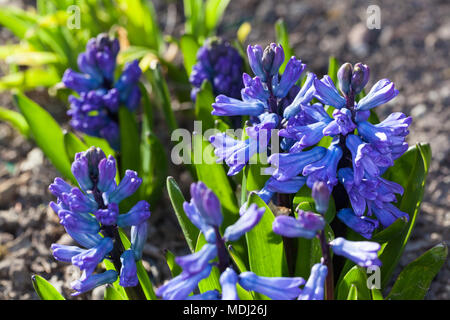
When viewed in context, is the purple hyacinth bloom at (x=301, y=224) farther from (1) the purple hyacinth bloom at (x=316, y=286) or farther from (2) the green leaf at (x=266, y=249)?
(2) the green leaf at (x=266, y=249)

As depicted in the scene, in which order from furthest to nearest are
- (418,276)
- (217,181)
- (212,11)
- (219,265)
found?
(212,11)
(217,181)
(418,276)
(219,265)

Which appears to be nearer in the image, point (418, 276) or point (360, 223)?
point (360, 223)

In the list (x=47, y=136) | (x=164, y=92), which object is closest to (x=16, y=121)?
(x=47, y=136)

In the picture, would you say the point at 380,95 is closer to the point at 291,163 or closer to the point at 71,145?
the point at 291,163

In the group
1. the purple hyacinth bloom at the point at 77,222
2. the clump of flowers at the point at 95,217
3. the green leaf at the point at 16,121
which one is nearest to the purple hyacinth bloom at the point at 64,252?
the clump of flowers at the point at 95,217

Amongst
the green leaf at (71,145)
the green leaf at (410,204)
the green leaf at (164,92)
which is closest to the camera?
the green leaf at (410,204)

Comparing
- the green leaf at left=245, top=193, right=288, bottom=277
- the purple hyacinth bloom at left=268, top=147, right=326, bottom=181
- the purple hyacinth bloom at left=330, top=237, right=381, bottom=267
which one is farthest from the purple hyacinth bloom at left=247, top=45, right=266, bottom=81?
the purple hyacinth bloom at left=330, top=237, right=381, bottom=267

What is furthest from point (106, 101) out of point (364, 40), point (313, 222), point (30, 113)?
point (364, 40)
